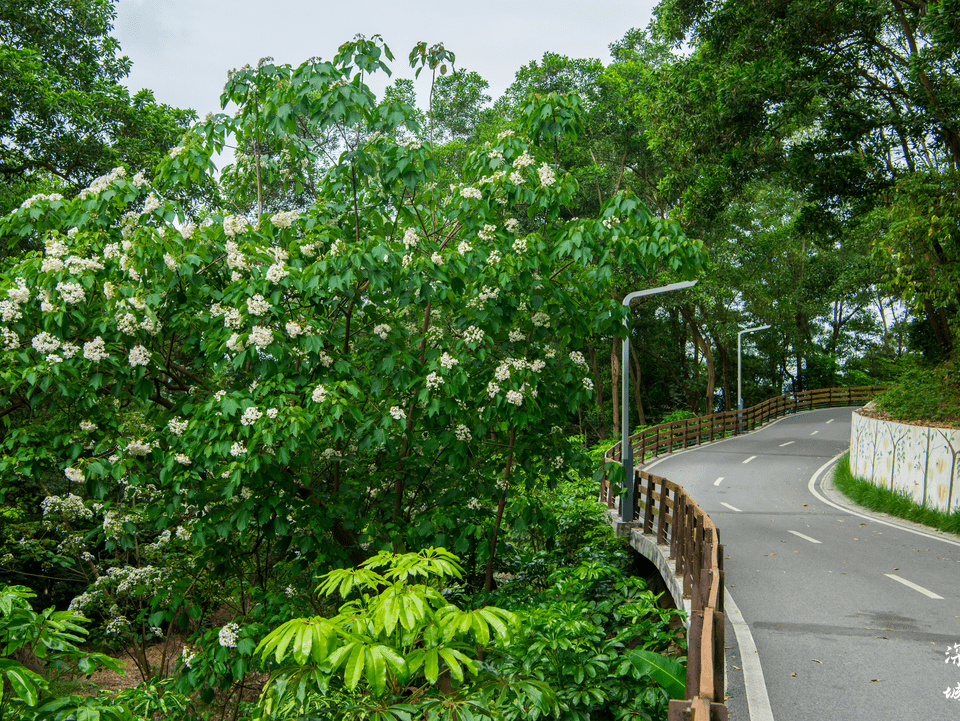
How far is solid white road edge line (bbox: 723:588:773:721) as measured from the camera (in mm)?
5845

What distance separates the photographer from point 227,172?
8180 mm

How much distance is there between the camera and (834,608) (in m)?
8.64

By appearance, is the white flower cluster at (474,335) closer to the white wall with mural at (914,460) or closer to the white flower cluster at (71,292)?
the white flower cluster at (71,292)

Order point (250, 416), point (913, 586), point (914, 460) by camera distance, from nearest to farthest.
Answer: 1. point (250, 416)
2. point (913, 586)
3. point (914, 460)

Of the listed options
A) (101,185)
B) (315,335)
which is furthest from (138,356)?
(101,185)

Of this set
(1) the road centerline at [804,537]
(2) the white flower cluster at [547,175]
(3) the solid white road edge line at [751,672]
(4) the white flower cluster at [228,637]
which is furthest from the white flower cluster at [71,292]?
(1) the road centerline at [804,537]

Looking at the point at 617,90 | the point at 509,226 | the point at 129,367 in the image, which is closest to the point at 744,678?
the point at 509,226

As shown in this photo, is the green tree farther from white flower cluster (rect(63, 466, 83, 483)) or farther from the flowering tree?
white flower cluster (rect(63, 466, 83, 483))

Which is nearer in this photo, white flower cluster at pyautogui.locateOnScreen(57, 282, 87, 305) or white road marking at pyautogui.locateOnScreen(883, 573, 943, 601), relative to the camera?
white flower cluster at pyautogui.locateOnScreen(57, 282, 87, 305)

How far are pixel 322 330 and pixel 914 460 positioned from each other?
46.4 ft

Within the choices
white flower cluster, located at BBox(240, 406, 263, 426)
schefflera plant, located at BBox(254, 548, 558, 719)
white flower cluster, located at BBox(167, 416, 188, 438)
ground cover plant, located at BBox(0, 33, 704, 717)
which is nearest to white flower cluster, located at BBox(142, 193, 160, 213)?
ground cover plant, located at BBox(0, 33, 704, 717)

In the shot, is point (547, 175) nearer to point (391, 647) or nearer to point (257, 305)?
point (257, 305)

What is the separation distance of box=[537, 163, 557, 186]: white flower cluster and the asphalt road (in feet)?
17.4

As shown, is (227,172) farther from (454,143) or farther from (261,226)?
(454,143)
